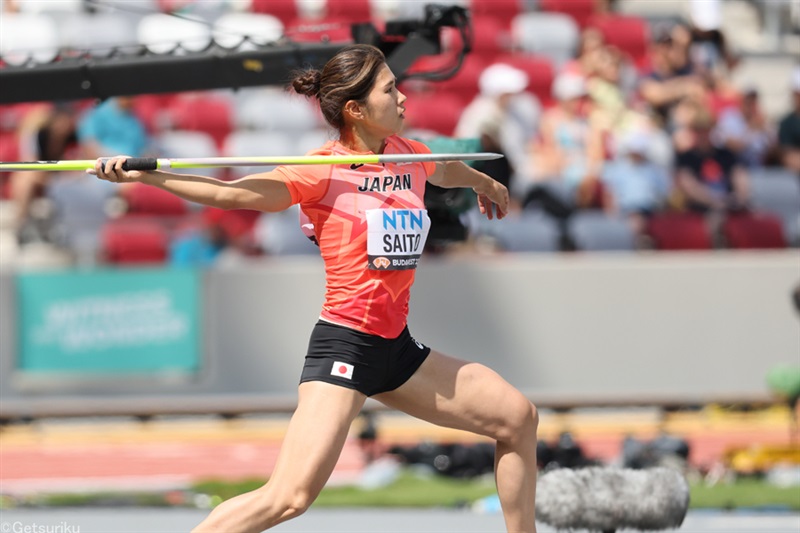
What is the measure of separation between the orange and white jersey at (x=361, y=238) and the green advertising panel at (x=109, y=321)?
23.4ft

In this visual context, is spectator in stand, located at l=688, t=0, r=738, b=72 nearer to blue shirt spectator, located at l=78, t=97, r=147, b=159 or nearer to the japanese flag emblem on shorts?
blue shirt spectator, located at l=78, t=97, r=147, b=159

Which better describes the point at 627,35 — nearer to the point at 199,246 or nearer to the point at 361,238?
the point at 199,246

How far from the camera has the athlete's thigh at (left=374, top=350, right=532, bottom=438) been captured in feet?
18.0

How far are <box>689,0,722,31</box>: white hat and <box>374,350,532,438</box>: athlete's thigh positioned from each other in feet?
38.5

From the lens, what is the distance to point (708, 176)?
44.8ft

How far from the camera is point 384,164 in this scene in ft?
17.7

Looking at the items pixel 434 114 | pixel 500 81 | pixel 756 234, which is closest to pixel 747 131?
pixel 756 234

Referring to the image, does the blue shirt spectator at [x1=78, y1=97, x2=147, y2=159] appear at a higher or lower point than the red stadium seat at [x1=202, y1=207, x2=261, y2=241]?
higher

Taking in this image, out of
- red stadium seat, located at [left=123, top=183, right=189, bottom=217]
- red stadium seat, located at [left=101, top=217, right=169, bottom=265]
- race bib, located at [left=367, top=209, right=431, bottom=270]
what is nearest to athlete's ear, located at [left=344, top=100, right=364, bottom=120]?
race bib, located at [left=367, top=209, right=431, bottom=270]

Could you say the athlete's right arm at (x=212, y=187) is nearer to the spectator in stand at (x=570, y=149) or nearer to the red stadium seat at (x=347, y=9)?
the spectator in stand at (x=570, y=149)

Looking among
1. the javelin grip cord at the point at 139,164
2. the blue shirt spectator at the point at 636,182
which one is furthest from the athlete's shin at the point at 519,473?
the blue shirt spectator at the point at 636,182

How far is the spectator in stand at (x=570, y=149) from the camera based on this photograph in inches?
526

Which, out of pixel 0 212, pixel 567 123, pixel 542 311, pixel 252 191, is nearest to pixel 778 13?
pixel 567 123

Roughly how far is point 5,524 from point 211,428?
469 cm
